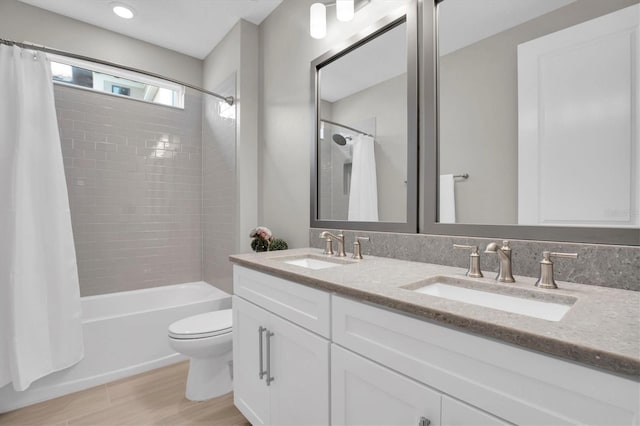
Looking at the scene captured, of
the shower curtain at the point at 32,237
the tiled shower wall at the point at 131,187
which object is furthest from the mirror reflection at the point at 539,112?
the tiled shower wall at the point at 131,187

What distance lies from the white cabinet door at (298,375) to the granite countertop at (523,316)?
0.68ft

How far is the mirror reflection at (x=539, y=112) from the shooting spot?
0.88 metres

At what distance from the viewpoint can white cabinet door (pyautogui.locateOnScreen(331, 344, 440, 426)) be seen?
0.72 metres

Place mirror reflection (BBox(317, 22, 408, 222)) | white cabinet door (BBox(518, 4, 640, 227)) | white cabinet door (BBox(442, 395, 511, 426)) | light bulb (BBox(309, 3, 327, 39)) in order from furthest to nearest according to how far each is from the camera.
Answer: light bulb (BBox(309, 3, 327, 39)), mirror reflection (BBox(317, 22, 408, 222)), white cabinet door (BBox(518, 4, 640, 227)), white cabinet door (BBox(442, 395, 511, 426))

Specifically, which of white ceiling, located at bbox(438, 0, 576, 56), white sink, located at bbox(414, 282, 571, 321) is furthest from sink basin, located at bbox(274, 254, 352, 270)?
white ceiling, located at bbox(438, 0, 576, 56)

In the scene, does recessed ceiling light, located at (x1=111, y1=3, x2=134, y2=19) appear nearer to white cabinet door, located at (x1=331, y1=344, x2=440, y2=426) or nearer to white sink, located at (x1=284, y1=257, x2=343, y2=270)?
white sink, located at (x1=284, y1=257, x2=343, y2=270)

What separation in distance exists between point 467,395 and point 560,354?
0.22m

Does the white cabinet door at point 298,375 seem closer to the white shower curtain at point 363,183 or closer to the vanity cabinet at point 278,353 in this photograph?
the vanity cabinet at point 278,353

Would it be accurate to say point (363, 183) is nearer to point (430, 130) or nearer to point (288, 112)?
point (430, 130)

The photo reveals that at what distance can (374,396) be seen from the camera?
2.75 feet

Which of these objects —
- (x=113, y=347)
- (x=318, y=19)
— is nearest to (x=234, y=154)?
(x=318, y=19)

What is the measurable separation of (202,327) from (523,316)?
5.63 ft

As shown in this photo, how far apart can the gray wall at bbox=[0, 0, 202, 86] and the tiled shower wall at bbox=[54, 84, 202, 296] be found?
0.94ft

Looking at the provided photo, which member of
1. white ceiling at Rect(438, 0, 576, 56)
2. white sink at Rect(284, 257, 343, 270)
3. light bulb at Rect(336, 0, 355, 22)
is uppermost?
light bulb at Rect(336, 0, 355, 22)
